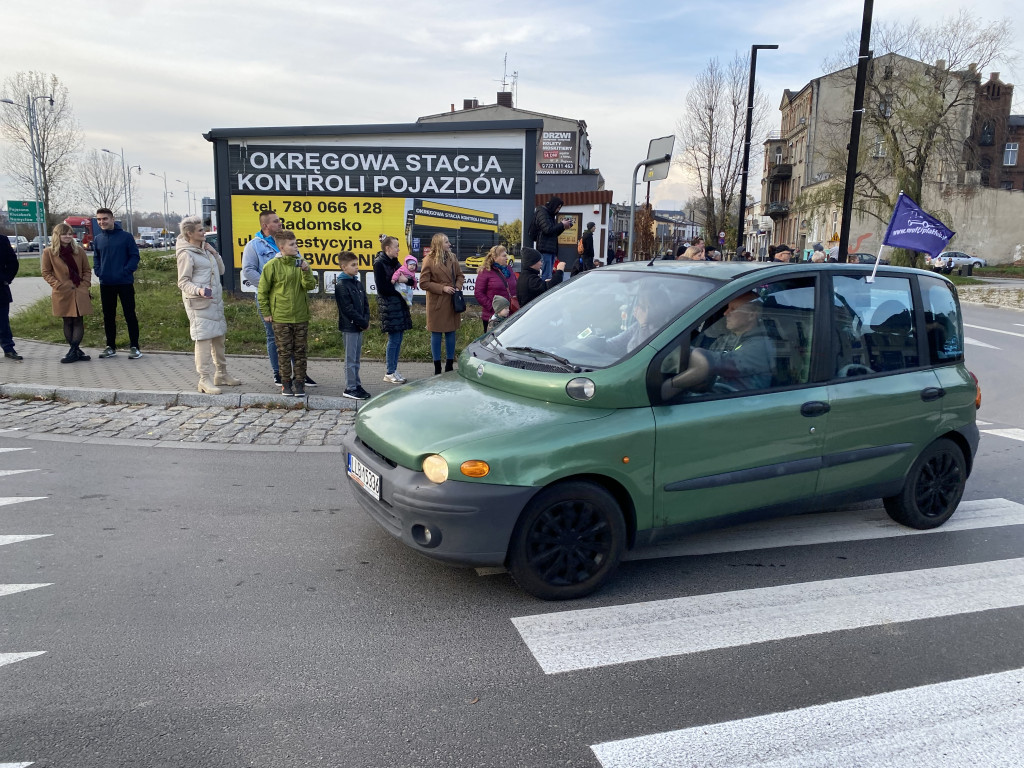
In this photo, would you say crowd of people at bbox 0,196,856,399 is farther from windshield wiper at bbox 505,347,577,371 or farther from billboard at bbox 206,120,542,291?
billboard at bbox 206,120,542,291

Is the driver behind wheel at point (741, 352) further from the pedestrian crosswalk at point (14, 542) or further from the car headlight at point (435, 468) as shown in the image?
the pedestrian crosswalk at point (14, 542)

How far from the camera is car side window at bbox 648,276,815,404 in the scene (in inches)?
157

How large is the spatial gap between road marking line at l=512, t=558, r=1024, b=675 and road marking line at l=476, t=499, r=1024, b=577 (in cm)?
59

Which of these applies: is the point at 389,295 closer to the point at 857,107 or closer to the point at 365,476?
the point at 365,476

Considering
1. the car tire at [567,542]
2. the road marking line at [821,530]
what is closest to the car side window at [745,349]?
the car tire at [567,542]

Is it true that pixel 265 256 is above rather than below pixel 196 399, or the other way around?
above

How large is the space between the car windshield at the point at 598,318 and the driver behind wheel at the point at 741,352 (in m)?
0.22

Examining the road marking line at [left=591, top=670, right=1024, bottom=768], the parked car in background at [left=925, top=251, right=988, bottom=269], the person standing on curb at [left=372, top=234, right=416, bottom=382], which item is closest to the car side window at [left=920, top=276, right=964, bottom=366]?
the road marking line at [left=591, top=670, right=1024, bottom=768]

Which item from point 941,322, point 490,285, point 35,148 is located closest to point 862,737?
point 941,322

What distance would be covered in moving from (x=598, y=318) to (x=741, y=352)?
87cm

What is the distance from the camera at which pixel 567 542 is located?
3.83m

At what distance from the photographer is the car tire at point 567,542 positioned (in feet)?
12.2

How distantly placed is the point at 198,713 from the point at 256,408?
5.87 m

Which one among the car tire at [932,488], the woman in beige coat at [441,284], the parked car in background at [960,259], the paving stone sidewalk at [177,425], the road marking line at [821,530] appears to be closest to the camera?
the road marking line at [821,530]
